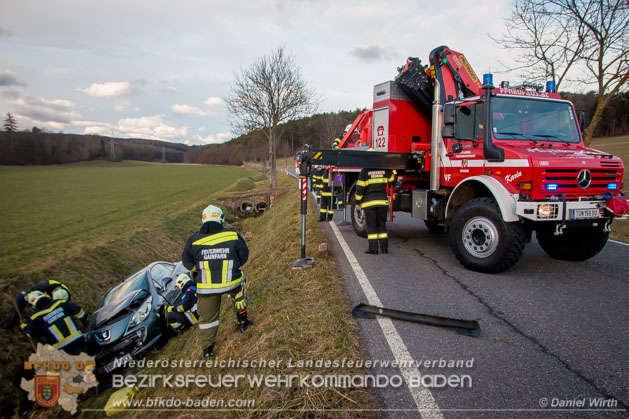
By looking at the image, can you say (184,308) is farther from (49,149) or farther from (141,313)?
(49,149)

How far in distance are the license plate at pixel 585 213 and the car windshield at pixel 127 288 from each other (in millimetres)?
7678

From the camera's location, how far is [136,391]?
498cm

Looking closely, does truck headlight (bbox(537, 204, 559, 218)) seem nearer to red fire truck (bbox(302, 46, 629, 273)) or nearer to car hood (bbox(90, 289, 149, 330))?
red fire truck (bbox(302, 46, 629, 273))

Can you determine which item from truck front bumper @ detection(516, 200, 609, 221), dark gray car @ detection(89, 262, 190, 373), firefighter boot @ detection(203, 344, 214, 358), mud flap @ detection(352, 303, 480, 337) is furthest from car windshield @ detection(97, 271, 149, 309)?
truck front bumper @ detection(516, 200, 609, 221)

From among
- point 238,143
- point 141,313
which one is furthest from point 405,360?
point 238,143

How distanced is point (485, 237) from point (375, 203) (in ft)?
6.68

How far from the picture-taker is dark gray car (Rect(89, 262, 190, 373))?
6.25m

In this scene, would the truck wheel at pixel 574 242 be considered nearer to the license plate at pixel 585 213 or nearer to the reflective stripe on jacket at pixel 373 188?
the license plate at pixel 585 213

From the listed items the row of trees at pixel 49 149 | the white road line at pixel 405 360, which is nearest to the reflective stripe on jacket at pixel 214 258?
the white road line at pixel 405 360

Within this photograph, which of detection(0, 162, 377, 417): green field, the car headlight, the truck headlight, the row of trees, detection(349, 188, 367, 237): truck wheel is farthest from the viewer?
the row of trees

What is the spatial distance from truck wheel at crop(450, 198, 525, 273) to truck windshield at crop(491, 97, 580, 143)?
1.23 meters

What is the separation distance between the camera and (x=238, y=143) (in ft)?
115

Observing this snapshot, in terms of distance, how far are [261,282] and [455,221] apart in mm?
3591

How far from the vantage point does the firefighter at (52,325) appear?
230 inches
